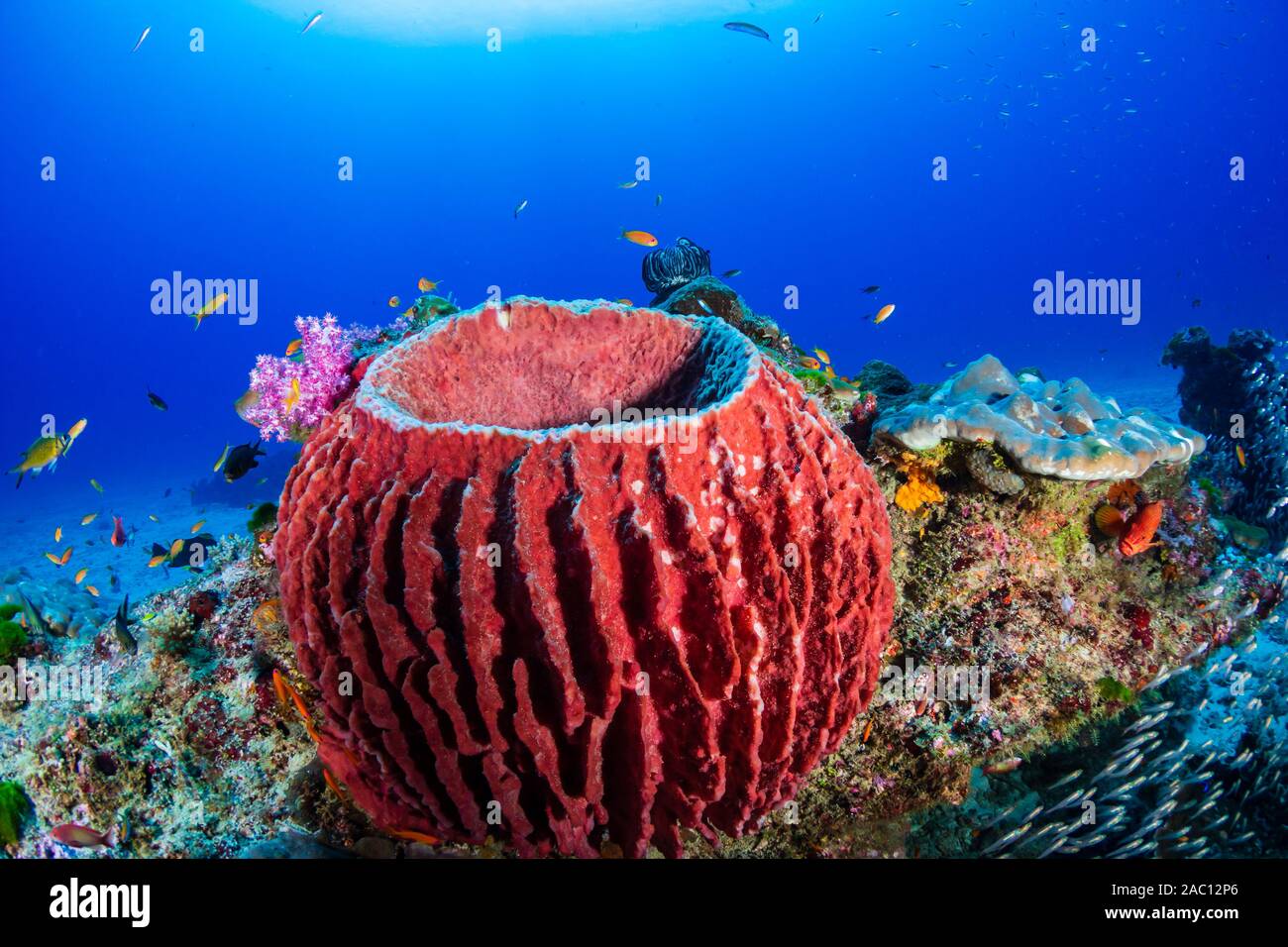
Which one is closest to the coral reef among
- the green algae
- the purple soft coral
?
the purple soft coral

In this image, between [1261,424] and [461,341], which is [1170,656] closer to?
[461,341]

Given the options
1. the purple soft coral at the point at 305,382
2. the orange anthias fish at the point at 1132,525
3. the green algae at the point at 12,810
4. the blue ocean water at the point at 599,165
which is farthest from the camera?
the blue ocean water at the point at 599,165

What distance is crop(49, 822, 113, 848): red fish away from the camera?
3.36 m

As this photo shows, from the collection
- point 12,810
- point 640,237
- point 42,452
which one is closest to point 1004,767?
point 12,810

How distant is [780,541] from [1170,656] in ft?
13.9

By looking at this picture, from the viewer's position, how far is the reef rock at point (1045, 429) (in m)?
4.17

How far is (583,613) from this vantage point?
241 centimetres

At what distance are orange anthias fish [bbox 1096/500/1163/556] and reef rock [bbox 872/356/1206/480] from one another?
42cm

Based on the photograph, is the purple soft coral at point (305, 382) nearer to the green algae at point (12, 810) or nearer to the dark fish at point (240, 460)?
the dark fish at point (240, 460)

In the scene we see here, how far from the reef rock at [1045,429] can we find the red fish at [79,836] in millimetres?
5759

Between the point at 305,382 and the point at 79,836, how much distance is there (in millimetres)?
3287

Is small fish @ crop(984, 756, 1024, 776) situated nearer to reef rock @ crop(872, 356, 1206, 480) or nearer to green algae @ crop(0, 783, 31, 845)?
reef rock @ crop(872, 356, 1206, 480)

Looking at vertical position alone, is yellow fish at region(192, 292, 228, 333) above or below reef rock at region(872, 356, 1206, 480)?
above

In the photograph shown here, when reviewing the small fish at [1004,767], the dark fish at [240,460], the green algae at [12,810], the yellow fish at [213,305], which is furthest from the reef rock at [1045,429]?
the green algae at [12,810]
